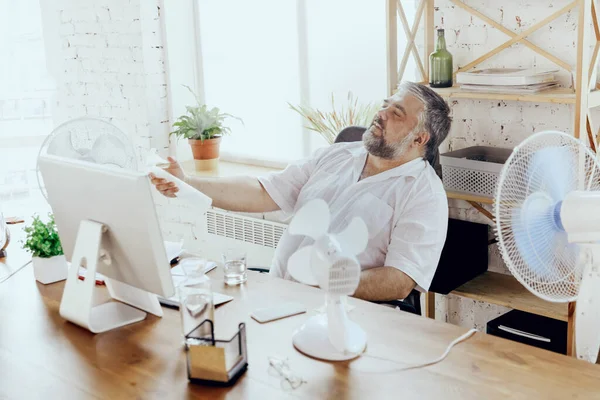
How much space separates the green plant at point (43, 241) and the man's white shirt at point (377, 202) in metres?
0.71

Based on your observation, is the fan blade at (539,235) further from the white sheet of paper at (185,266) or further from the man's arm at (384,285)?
the white sheet of paper at (185,266)

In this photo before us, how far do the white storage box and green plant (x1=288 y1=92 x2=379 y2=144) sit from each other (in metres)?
0.50

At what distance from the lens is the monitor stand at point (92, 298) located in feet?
5.99

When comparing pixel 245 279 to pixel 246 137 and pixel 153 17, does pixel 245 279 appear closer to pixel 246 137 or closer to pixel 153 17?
pixel 246 137

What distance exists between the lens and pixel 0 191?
4840 mm

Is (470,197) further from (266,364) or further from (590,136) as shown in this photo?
(266,364)

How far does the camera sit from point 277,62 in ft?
12.0

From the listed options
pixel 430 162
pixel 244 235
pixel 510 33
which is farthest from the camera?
pixel 244 235

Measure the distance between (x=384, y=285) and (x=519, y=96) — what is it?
78 centimetres

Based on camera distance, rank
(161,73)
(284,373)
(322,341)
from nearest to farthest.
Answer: (284,373) < (322,341) < (161,73)

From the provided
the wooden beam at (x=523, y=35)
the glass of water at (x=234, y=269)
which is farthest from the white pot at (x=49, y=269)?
the wooden beam at (x=523, y=35)

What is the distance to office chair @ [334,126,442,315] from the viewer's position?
7.06 ft

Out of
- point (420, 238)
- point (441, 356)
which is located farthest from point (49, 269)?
point (441, 356)

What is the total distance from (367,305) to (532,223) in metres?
0.48
